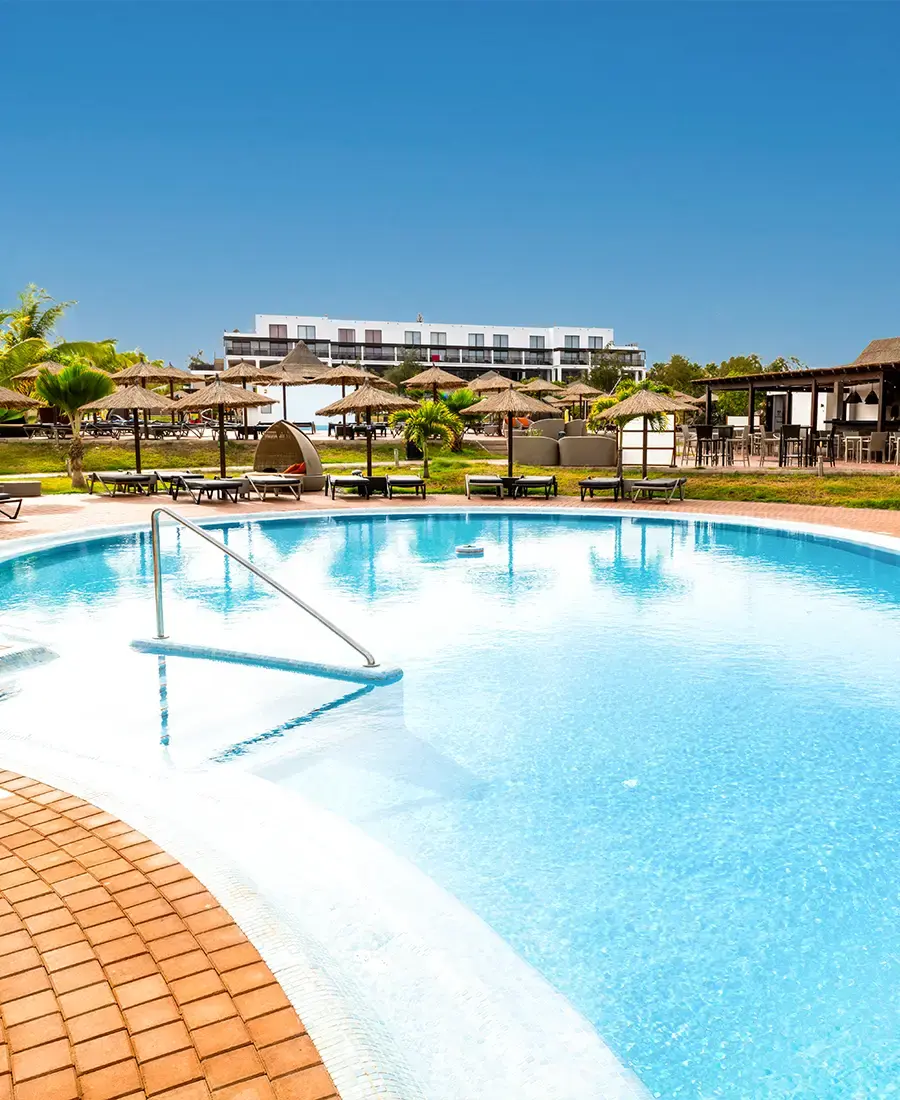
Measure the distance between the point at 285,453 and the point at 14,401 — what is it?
256 inches

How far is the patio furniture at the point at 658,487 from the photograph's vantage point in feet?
62.6

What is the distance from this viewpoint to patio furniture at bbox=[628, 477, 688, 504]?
19078 mm

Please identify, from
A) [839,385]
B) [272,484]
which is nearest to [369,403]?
[272,484]

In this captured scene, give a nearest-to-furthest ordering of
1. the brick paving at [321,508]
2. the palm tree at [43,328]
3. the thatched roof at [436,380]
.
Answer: the brick paving at [321,508]
the thatched roof at [436,380]
the palm tree at [43,328]

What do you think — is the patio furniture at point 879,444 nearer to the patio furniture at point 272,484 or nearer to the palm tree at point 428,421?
the palm tree at point 428,421

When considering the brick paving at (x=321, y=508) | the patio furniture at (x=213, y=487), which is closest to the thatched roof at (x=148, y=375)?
the patio furniture at (x=213, y=487)

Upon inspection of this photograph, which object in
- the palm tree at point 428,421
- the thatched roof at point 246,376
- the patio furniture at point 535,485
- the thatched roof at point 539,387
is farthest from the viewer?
the thatched roof at point 539,387

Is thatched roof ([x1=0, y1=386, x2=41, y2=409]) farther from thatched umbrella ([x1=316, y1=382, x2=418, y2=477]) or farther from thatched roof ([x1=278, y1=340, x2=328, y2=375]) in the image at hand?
thatched roof ([x1=278, y1=340, x2=328, y2=375])

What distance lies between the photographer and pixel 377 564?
507 inches

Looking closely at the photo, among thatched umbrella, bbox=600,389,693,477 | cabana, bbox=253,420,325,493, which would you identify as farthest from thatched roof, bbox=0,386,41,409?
thatched umbrella, bbox=600,389,693,477

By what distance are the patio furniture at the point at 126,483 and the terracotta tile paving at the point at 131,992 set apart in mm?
18211

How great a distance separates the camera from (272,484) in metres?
20.4

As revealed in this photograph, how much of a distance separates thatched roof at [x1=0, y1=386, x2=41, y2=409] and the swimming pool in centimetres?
1156

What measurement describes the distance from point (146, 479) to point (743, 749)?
17.9m
